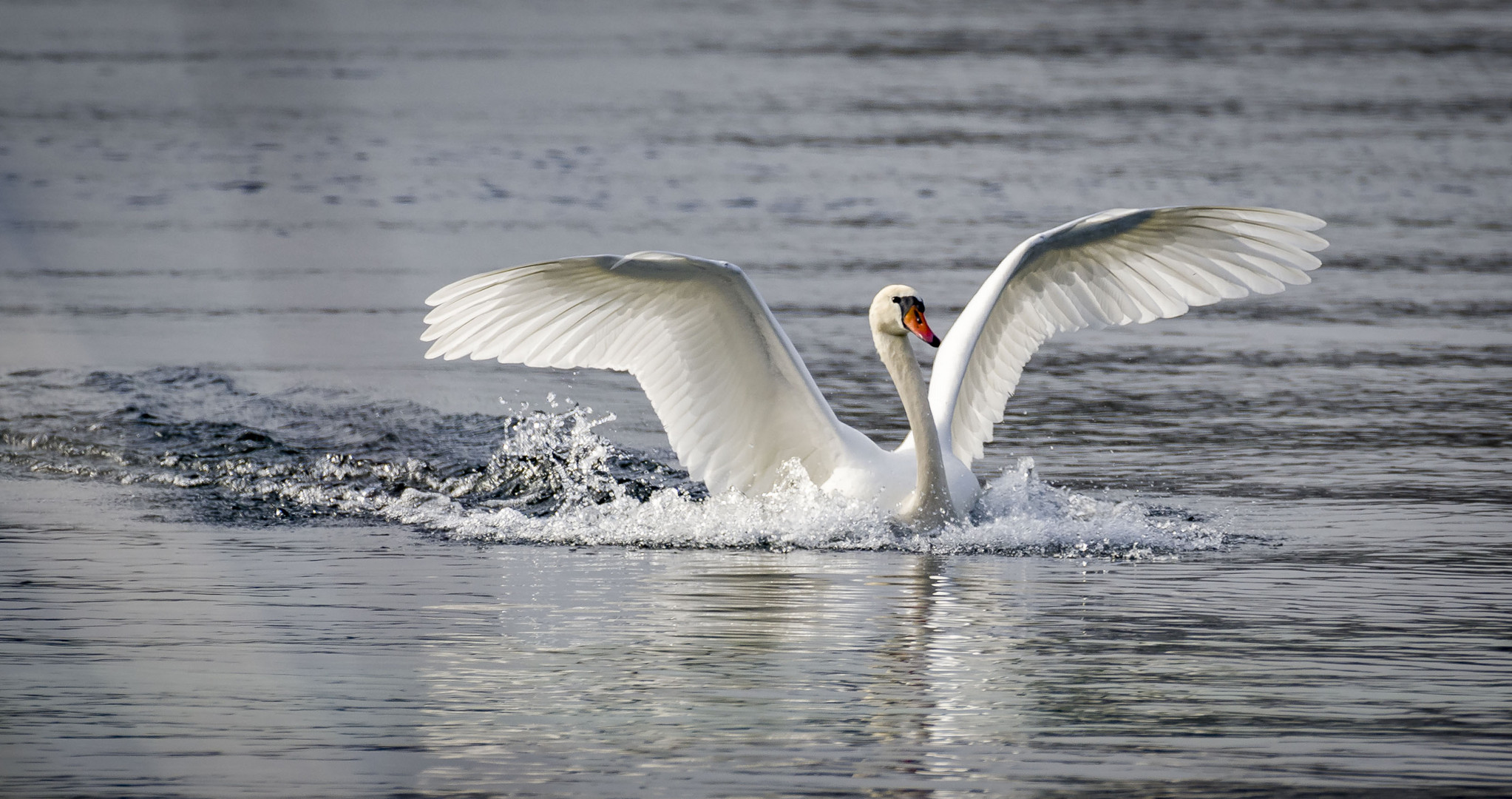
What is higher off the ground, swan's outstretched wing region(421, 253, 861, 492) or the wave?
swan's outstretched wing region(421, 253, 861, 492)

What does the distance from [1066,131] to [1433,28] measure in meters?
12.8

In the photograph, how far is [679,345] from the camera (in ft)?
32.3

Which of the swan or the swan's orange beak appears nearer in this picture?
the swan's orange beak

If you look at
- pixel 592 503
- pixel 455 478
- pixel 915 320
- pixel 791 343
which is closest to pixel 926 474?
pixel 915 320

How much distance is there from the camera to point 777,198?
69.3 feet

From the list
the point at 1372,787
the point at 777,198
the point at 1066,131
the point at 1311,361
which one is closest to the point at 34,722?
the point at 1372,787

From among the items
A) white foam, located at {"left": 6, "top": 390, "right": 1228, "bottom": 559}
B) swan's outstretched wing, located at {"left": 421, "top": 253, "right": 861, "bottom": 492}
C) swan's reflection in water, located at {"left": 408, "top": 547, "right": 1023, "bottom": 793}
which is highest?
swan's outstretched wing, located at {"left": 421, "top": 253, "right": 861, "bottom": 492}

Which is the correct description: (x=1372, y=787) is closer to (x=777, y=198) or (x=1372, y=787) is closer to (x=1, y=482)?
(x=1, y=482)

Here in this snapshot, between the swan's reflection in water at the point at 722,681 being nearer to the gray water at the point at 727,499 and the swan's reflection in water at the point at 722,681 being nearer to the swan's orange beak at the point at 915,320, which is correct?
the gray water at the point at 727,499

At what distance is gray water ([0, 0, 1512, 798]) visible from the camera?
5746mm

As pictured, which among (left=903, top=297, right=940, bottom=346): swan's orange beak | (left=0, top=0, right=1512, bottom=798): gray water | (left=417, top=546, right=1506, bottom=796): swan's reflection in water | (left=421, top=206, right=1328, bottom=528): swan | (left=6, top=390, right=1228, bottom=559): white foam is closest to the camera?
(left=417, top=546, right=1506, bottom=796): swan's reflection in water

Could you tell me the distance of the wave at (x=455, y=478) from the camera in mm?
9406

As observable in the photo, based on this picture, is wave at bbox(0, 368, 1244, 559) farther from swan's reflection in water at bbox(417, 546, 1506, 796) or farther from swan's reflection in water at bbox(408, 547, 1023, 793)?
swan's reflection in water at bbox(408, 547, 1023, 793)

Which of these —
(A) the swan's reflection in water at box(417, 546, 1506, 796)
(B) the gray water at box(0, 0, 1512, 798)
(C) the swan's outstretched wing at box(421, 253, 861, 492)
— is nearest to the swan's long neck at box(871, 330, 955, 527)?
(B) the gray water at box(0, 0, 1512, 798)
